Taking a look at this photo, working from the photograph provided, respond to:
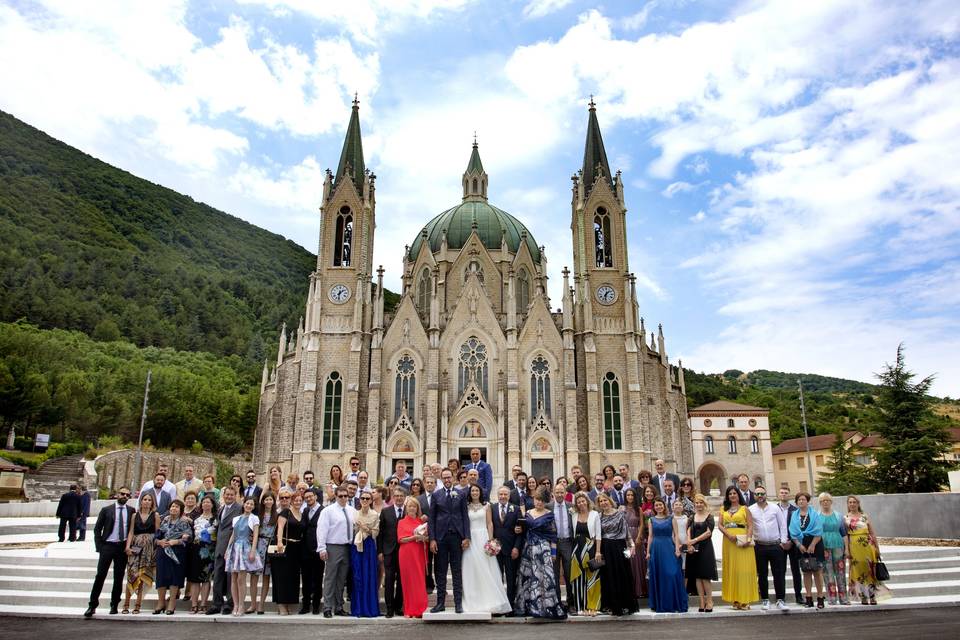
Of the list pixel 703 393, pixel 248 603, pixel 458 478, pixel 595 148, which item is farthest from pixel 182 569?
pixel 703 393

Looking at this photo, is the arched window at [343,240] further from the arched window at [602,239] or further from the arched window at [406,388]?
the arched window at [602,239]

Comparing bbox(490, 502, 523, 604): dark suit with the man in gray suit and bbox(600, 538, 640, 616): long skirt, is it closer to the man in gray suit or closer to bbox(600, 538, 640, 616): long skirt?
bbox(600, 538, 640, 616): long skirt

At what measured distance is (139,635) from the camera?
322 inches

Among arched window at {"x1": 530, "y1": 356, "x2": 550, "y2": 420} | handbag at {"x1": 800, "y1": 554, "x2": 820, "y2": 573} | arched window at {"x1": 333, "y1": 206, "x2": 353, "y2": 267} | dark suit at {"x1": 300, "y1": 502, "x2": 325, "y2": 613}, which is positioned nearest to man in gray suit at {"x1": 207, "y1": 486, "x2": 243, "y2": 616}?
dark suit at {"x1": 300, "y1": 502, "x2": 325, "y2": 613}

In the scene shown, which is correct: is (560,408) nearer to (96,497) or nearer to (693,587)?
(96,497)

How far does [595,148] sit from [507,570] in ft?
115

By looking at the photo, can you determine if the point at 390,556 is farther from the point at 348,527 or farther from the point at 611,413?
the point at 611,413

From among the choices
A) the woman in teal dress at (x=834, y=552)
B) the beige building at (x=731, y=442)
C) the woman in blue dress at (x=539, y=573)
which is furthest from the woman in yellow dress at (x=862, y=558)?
the beige building at (x=731, y=442)

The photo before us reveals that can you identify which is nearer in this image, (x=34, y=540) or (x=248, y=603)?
(x=248, y=603)

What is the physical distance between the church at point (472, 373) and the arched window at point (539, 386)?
0.06 meters

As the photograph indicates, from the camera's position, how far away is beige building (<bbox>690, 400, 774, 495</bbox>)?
47.5 meters

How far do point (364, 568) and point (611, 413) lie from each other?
26.2 metres

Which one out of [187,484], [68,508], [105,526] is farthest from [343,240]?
[105,526]

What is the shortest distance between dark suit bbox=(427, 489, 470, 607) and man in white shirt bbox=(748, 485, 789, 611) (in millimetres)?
4464
